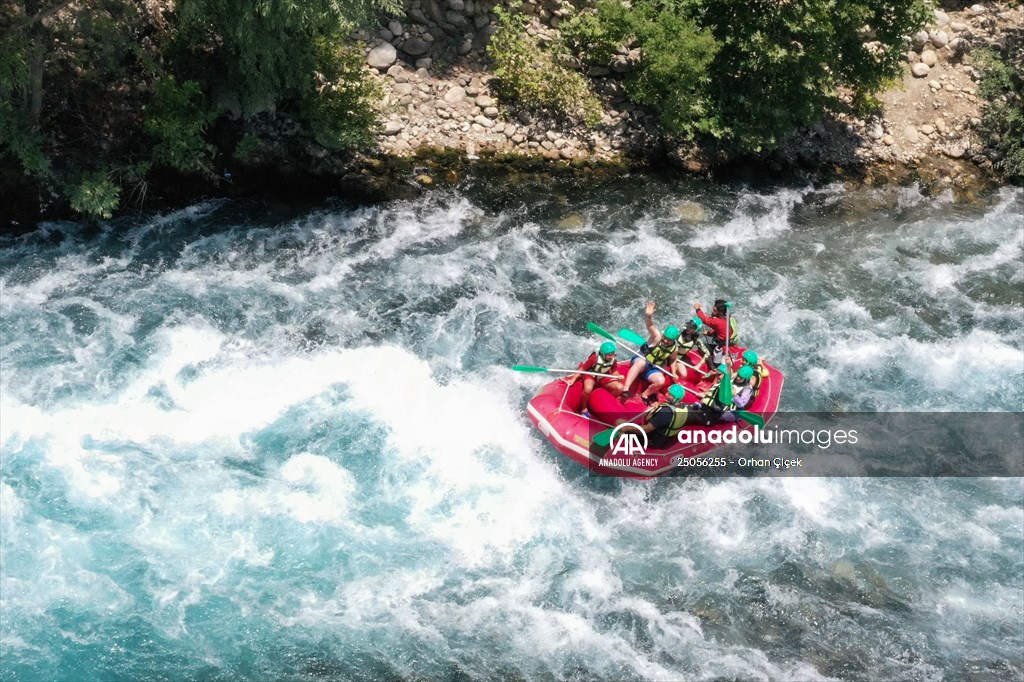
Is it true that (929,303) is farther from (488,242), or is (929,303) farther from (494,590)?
(494,590)

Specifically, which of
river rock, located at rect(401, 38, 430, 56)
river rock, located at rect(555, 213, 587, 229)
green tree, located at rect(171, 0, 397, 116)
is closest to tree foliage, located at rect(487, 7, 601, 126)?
river rock, located at rect(401, 38, 430, 56)

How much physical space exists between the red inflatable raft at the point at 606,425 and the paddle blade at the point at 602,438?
3.2 inches

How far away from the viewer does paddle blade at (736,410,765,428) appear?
12484mm

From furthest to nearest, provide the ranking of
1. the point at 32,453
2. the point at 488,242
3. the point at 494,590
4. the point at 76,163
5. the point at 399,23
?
1. the point at 399,23
2. the point at 488,242
3. the point at 76,163
4. the point at 32,453
5. the point at 494,590

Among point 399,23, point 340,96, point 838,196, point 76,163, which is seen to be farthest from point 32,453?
point 838,196

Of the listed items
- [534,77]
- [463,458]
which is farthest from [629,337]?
[534,77]

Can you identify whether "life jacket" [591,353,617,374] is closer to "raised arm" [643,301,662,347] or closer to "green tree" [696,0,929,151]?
"raised arm" [643,301,662,347]

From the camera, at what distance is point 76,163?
14312mm

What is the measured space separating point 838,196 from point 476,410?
25.7 ft

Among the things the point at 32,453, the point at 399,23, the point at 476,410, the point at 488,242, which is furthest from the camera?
the point at 399,23

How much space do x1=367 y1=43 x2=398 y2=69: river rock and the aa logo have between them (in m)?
7.78

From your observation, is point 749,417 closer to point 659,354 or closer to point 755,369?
point 755,369

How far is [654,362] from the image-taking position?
12781mm

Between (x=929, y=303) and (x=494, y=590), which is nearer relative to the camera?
(x=494, y=590)
